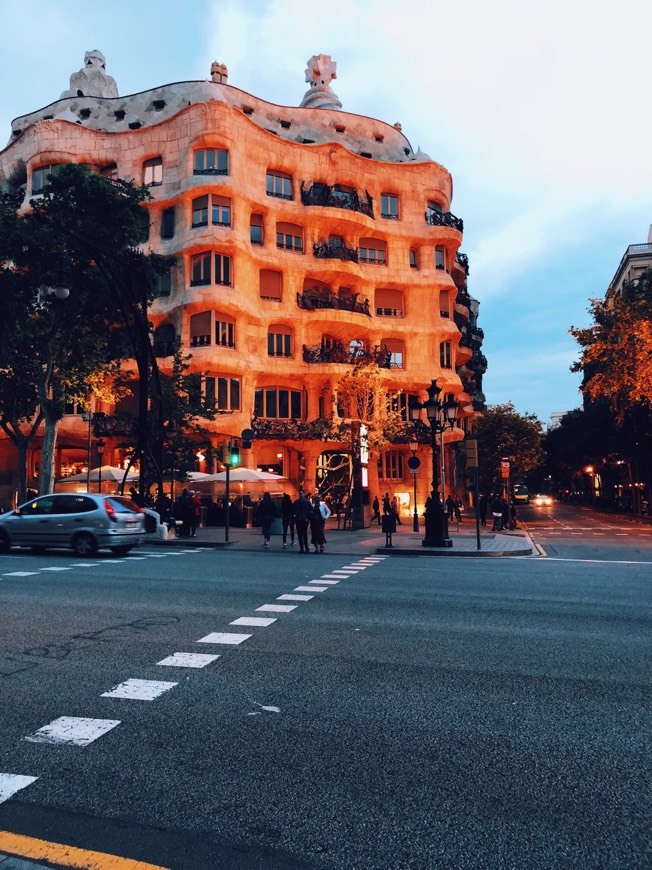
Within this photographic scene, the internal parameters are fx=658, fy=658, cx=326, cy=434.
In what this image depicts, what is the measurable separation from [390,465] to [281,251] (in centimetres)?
1553

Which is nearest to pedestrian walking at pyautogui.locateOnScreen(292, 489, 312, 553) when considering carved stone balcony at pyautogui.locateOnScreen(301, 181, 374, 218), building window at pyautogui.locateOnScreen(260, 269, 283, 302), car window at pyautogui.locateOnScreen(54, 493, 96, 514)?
car window at pyautogui.locateOnScreen(54, 493, 96, 514)

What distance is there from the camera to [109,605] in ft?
29.2

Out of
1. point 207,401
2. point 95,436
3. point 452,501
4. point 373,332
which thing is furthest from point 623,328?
point 95,436

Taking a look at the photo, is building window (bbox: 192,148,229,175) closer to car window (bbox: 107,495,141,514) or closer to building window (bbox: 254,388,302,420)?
building window (bbox: 254,388,302,420)

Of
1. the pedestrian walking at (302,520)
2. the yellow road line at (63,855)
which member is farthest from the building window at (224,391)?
the yellow road line at (63,855)

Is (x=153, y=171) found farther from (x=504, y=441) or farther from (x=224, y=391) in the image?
(x=504, y=441)

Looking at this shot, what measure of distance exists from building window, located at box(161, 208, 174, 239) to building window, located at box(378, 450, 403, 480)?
19202mm

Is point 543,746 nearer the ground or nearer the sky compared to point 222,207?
nearer the ground

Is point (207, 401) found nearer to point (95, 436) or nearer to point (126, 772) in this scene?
point (95, 436)

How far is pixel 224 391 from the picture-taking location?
37219mm

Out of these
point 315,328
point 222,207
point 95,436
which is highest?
point 222,207

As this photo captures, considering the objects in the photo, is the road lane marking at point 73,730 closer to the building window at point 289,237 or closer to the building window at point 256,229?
the building window at point 256,229

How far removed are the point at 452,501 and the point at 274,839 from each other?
113ft

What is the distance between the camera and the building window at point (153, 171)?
40.1 meters
